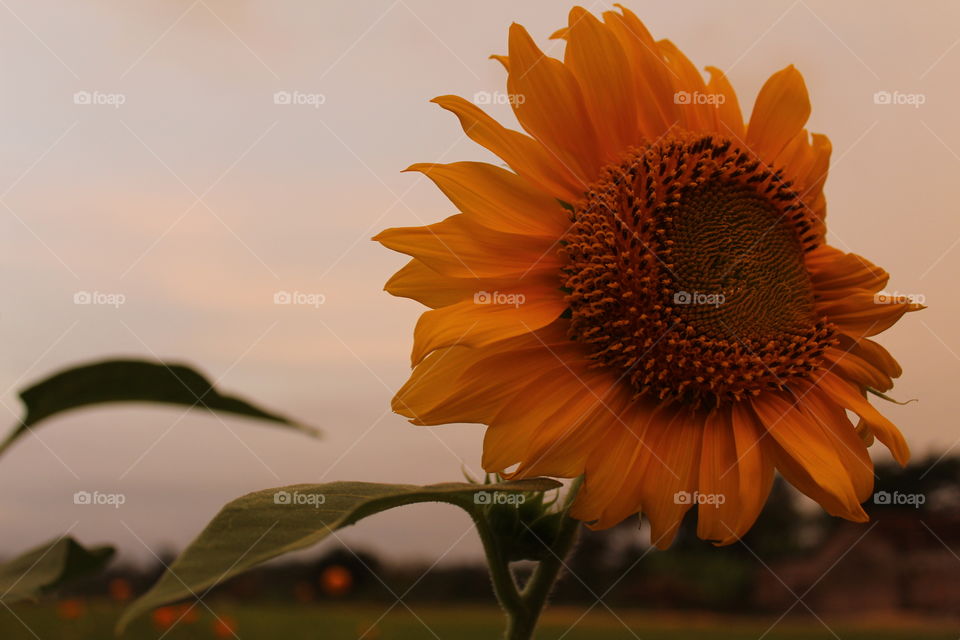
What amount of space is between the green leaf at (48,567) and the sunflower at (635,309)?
529mm

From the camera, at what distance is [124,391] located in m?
1.30

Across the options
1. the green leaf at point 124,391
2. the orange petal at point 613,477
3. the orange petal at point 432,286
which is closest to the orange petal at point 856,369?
the orange petal at point 613,477

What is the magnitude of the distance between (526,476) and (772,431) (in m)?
0.51

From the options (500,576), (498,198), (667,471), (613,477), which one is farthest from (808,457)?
(498,198)

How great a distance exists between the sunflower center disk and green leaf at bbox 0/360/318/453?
60 cm

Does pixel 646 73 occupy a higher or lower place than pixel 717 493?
higher

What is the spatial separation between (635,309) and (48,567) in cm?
106

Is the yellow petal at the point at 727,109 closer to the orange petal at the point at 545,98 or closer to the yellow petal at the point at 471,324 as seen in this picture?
the orange petal at the point at 545,98

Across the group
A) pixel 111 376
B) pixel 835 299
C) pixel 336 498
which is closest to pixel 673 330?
pixel 835 299

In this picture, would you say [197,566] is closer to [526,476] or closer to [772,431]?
[526,476]

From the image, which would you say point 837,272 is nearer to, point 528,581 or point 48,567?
point 528,581

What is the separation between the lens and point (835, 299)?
183cm

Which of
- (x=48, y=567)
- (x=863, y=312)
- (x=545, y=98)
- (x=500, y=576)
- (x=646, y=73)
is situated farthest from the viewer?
(x=863, y=312)

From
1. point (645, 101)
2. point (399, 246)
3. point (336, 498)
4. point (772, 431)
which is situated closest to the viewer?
point (336, 498)
